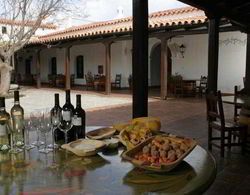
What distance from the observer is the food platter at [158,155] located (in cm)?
152

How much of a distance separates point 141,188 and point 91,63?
17.7 m

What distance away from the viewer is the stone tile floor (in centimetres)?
352

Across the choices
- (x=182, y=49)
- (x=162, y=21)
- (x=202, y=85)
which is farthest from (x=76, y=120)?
(x=182, y=49)

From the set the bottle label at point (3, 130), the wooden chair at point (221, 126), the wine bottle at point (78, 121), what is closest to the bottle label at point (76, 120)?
the wine bottle at point (78, 121)

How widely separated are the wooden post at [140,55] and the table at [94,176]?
2.08 metres

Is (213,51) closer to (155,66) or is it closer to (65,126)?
(65,126)

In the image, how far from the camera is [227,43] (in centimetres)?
1279

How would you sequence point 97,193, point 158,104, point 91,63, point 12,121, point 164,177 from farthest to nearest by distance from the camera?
point 91,63 < point 158,104 < point 12,121 < point 164,177 < point 97,193

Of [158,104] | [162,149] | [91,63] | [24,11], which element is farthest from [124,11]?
[162,149]

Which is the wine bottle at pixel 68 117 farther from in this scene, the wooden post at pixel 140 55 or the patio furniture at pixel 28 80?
the patio furniture at pixel 28 80

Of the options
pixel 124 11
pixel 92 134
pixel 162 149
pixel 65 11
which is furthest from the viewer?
pixel 124 11

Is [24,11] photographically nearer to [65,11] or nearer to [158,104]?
[65,11]

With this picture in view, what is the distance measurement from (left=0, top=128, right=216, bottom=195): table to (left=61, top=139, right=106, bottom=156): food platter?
3 cm

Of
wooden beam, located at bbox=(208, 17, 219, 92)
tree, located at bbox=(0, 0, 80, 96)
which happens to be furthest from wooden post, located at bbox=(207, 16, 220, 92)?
tree, located at bbox=(0, 0, 80, 96)
